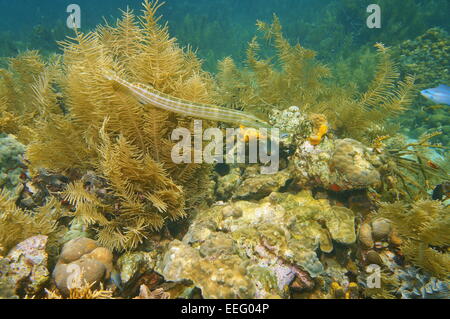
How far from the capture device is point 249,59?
5965 mm

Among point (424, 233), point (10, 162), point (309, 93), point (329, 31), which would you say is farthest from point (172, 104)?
point (329, 31)

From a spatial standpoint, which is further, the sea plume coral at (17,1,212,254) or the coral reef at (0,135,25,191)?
the coral reef at (0,135,25,191)

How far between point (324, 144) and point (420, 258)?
2059mm

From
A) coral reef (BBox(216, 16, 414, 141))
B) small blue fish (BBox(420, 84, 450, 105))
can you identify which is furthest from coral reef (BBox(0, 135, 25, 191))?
small blue fish (BBox(420, 84, 450, 105))

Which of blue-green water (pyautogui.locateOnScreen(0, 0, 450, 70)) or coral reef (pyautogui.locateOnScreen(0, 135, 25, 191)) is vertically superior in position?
blue-green water (pyautogui.locateOnScreen(0, 0, 450, 70))

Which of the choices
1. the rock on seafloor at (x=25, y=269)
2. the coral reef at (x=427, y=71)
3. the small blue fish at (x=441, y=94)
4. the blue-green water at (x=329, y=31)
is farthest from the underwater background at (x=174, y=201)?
the blue-green water at (x=329, y=31)

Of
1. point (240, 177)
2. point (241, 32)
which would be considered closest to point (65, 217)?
point (240, 177)

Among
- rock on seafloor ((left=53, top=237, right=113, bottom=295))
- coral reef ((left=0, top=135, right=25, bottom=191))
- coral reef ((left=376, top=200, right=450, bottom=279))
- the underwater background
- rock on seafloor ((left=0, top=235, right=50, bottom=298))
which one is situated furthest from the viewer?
coral reef ((left=0, top=135, right=25, bottom=191))

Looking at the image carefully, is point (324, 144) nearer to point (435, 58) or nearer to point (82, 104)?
point (82, 104)

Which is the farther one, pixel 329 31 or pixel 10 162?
pixel 329 31

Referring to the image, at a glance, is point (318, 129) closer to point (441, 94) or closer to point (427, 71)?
point (441, 94)

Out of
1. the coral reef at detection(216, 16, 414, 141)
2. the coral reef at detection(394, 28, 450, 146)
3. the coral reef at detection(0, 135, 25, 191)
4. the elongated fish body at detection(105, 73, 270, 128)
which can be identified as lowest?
the coral reef at detection(0, 135, 25, 191)

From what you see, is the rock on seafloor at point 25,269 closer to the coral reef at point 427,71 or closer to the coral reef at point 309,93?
the coral reef at point 309,93

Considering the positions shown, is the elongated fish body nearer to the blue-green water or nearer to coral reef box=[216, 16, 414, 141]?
coral reef box=[216, 16, 414, 141]
